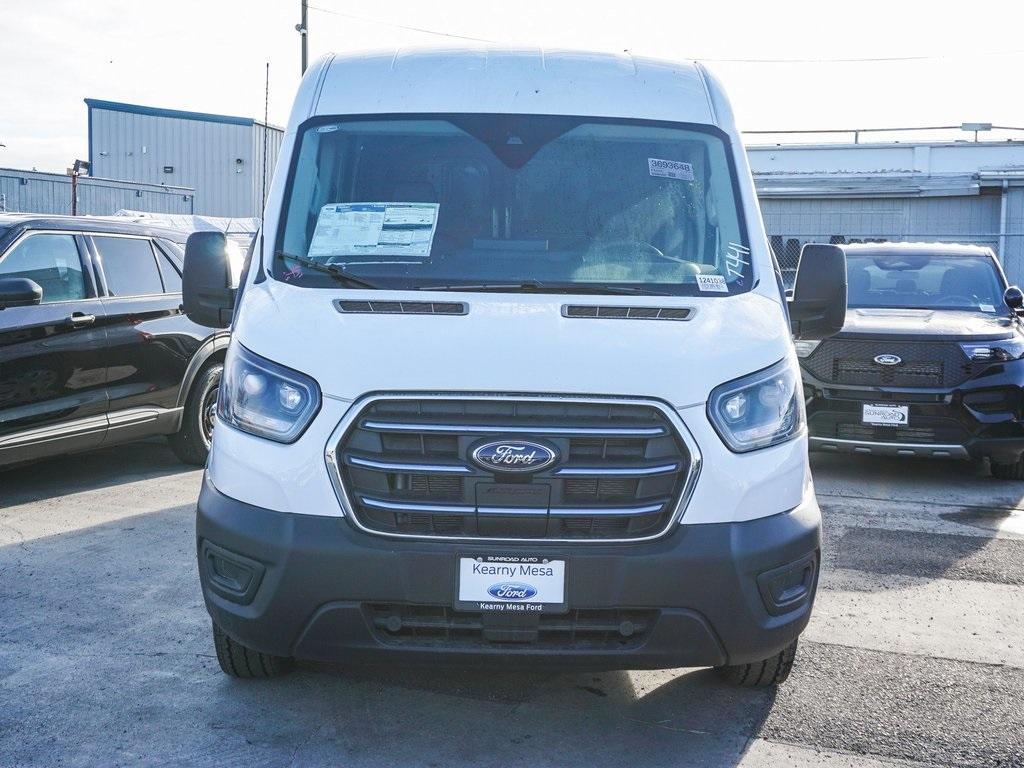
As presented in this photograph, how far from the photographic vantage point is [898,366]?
794 centimetres

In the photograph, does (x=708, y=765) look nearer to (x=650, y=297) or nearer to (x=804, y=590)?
(x=804, y=590)

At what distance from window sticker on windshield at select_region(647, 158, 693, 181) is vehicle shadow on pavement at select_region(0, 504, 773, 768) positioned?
73.8 inches

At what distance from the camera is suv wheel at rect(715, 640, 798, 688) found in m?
3.90

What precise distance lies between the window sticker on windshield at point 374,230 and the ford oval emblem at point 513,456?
964 millimetres

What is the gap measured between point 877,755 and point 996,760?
367mm

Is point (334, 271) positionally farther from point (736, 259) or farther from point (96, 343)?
point (96, 343)

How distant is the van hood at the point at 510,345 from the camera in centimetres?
331

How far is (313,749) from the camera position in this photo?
352 cm

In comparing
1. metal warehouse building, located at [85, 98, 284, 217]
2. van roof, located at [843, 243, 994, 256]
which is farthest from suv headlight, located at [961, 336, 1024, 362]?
metal warehouse building, located at [85, 98, 284, 217]

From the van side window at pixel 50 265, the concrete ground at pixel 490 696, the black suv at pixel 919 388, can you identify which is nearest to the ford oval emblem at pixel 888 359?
the black suv at pixel 919 388

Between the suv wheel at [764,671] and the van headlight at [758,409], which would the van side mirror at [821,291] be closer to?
the van headlight at [758,409]

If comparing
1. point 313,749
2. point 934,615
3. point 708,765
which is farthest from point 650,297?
point 934,615

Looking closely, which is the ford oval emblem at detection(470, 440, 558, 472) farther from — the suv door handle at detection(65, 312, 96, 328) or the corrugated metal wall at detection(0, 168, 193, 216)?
the corrugated metal wall at detection(0, 168, 193, 216)

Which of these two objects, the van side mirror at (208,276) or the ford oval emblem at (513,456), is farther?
the van side mirror at (208,276)
